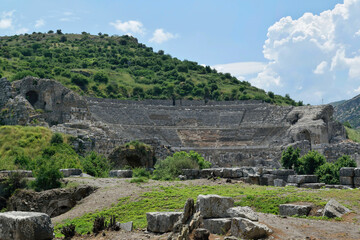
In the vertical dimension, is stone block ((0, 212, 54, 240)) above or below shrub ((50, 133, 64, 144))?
below

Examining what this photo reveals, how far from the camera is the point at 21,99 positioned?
40.7 m

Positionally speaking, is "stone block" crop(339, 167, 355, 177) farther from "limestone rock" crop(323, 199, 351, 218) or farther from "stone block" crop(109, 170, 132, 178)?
"stone block" crop(109, 170, 132, 178)

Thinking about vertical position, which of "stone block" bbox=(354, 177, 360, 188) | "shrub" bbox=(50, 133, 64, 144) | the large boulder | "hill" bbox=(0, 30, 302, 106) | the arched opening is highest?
"hill" bbox=(0, 30, 302, 106)

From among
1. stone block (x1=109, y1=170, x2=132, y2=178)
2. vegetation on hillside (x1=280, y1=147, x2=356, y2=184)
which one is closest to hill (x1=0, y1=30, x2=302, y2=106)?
vegetation on hillside (x1=280, y1=147, x2=356, y2=184)

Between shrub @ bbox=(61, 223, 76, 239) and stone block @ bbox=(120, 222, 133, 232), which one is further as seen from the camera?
shrub @ bbox=(61, 223, 76, 239)

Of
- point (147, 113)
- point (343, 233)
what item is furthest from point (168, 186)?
point (147, 113)

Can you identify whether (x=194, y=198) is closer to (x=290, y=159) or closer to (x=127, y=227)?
(x=127, y=227)

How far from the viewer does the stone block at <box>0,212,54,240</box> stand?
9.02 m

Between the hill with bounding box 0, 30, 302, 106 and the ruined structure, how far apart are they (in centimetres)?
971

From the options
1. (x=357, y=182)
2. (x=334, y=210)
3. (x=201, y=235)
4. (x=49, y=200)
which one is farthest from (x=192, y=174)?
(x=201, y=235)

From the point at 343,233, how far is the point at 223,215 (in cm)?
259

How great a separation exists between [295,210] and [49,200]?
389 inches

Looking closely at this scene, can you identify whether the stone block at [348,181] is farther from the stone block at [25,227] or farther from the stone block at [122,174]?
the stone block at [25,227]

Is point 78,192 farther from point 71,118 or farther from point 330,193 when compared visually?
point 71,118
